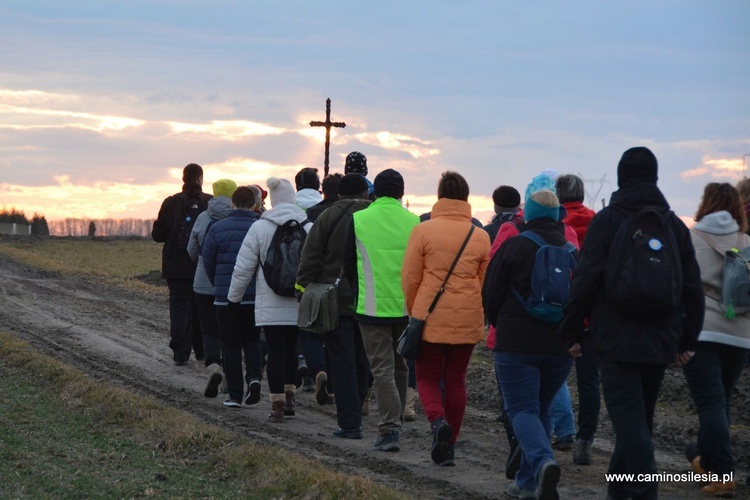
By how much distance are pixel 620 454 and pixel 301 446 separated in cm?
320

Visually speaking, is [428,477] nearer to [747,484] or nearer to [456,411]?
[456,411]

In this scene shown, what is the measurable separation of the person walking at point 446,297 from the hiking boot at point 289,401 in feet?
7.91

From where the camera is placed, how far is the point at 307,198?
428 inches

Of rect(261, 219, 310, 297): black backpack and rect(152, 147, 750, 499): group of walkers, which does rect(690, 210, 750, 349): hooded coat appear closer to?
rect(152, 147, 750, 499): group of walkers

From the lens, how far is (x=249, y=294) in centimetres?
970

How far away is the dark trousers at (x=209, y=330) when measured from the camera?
10.9 m

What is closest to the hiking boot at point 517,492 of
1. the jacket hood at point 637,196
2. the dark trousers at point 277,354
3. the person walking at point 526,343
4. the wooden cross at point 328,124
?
the person walking at point 526,343

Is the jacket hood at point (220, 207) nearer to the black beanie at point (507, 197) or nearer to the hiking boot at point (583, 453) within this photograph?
the black beanie at point (507, 197)

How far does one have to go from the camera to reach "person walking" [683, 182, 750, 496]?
6559mm

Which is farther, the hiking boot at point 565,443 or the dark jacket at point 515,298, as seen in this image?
the hiking boot at point 565,443

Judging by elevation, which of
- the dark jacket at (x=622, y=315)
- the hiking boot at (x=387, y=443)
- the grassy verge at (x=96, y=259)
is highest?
the dark jacket at (x=622, y=315)

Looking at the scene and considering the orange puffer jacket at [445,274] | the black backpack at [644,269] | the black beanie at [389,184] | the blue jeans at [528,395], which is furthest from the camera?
the black beanie at [389,184]

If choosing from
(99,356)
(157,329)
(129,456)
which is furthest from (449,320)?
(157,329)

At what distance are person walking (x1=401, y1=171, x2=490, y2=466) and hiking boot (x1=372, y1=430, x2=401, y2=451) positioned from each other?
606 millimetres
